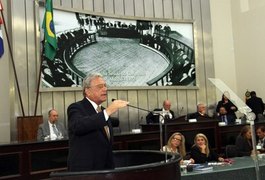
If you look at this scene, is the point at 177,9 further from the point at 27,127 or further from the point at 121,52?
the point at 27,127

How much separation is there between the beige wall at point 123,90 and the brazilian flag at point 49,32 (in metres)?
0.43

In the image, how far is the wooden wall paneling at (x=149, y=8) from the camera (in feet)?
30.8

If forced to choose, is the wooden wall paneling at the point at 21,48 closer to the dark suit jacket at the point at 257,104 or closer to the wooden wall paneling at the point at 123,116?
the wooden wall paneling at the point at 123,116

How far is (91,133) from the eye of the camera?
89.5 inches

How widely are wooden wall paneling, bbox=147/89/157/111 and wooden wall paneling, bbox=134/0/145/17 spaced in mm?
1827

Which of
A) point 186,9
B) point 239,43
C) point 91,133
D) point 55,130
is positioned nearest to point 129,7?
point 186,9

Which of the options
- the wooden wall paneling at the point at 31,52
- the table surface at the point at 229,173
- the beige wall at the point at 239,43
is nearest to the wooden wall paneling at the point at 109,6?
the wooden wall paneling at the point at 31,52

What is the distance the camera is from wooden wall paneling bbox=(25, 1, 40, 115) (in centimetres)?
736

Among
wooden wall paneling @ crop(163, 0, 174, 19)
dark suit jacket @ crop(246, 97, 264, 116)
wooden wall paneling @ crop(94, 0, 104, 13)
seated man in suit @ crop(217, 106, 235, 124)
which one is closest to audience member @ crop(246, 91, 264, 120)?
dark suit jacket @ crop(246, 97, 264, 116)

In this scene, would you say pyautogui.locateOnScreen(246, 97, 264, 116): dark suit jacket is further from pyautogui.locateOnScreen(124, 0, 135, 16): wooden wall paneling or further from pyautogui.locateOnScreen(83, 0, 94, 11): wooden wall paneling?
pyautogui.locateOnScreen(83, 0, 94, 11): wooden wall paneling

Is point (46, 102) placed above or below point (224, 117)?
above

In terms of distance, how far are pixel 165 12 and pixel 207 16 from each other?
1446mm

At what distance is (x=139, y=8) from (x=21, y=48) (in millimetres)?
3198

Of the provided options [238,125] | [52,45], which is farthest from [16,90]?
[238,125]
